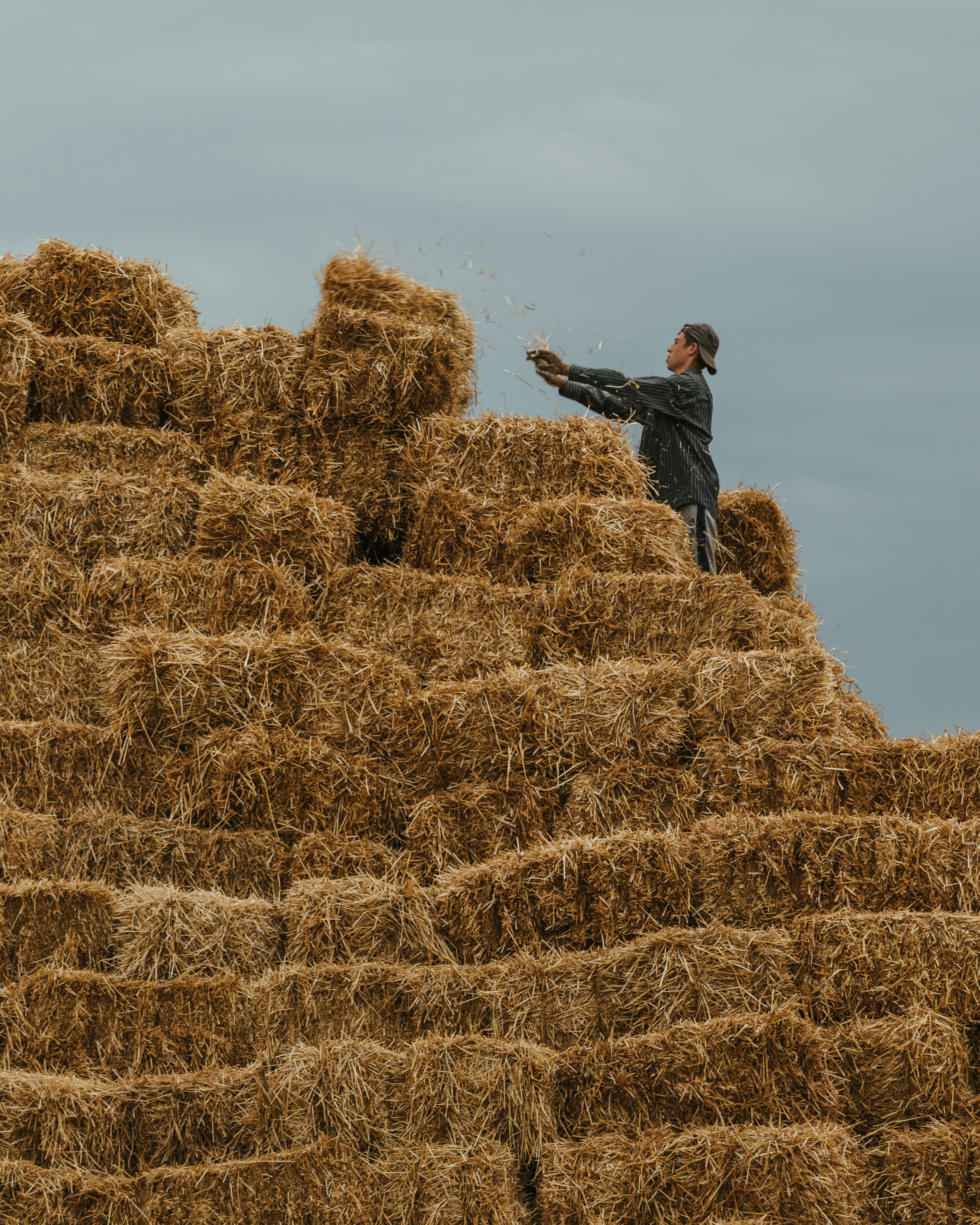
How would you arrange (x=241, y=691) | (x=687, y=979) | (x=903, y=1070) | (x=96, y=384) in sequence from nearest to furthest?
(x=903, y=1070)
(x=687, y=979)
(x=241, y=691)
(x=96, y=384)

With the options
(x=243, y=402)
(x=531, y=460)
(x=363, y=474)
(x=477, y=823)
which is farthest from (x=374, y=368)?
(x=477, y=823)

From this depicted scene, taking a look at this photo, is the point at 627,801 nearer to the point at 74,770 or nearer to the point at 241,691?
the point at 241,691

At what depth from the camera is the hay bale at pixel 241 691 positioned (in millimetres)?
6578

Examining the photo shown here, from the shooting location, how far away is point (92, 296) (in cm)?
897

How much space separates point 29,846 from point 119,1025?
114 centimetres

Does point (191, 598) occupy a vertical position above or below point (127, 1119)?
above

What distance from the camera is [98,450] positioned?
8.21 metres

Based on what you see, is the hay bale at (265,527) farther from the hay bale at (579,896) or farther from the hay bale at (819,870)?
the hay bale at (819,870)

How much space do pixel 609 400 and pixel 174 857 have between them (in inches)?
180

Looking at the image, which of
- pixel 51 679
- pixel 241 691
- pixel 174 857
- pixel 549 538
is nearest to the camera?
pixel 174 857

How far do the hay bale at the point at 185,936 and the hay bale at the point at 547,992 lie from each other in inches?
11.4

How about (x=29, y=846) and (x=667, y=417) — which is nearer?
(x=29, y=846)

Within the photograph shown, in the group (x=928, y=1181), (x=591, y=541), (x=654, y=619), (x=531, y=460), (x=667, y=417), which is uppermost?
(x=667, y=417)

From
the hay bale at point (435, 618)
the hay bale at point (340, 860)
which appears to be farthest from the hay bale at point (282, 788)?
the hay bale at point (435, 618)
